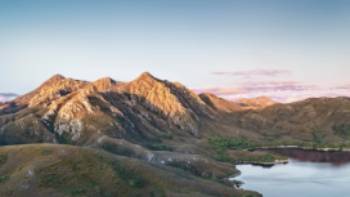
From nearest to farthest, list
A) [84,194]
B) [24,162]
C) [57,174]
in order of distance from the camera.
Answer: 1. [84,194]
2. [57,174]
3. [24,162]

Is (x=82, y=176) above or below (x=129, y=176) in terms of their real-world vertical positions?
above

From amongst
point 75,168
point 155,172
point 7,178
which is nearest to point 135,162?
point 155,172

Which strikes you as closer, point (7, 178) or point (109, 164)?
point (7, 178)

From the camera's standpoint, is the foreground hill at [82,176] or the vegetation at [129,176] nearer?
the foreground hill at [82,176]

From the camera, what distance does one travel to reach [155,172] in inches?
6909

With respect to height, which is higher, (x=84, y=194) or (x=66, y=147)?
(x=66, y=147)

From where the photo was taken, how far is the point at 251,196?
18212 centimetres

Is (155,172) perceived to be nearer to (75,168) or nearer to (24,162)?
(75,168)

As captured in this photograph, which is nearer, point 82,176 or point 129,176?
point 82,176

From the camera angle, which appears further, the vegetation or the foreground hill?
the vegetation

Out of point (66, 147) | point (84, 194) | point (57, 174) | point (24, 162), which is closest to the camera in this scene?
point (84, 194)

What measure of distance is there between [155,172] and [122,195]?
85.7 feet

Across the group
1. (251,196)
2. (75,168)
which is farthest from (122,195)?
(251,196)

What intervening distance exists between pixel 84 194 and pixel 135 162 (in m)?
37.7
